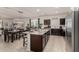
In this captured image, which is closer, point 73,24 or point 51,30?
point 73,24

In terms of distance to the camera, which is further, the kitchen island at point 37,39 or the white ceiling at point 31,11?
the kitchen island at point 37,39

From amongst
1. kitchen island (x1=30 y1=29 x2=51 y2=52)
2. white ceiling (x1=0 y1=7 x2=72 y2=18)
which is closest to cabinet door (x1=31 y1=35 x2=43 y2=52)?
kitchen island (x1=30 y1=29 x2=51 y2=52)

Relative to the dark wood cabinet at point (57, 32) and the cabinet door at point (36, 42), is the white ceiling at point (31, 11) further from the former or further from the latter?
the cabinet door at point (36, 42)

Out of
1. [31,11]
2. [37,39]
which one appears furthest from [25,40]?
[31,11]

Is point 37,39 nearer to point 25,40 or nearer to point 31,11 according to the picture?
point 25,40

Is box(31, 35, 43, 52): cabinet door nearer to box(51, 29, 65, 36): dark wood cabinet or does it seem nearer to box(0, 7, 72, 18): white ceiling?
box(51, 29, 65, 36): dark wood cabinet

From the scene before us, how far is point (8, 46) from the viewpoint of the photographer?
1.98 m

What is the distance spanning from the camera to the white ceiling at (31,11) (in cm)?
186

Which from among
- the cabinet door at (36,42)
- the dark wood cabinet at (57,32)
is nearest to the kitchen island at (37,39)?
the cabinet door at (36,42)

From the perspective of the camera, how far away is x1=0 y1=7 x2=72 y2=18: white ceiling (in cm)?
186

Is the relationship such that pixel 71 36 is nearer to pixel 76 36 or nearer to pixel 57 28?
pixel 76 36
